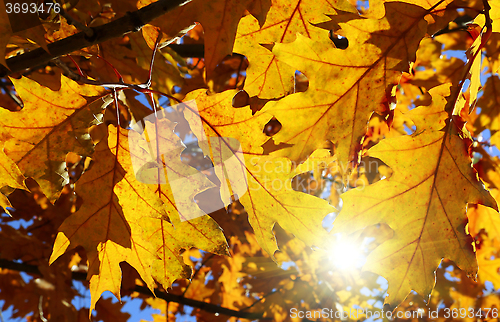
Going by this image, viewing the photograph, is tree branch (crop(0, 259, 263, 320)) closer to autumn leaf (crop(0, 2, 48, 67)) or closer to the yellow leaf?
the yellow leaf

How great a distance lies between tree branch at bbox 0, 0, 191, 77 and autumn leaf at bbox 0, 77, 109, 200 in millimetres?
87

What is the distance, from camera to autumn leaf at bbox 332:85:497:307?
0.87m

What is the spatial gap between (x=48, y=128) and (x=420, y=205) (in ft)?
3.91

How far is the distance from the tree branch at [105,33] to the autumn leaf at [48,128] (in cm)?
9

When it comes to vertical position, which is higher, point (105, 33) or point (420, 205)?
point (105, 33)

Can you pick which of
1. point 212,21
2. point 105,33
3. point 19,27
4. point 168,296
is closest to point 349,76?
point 212,21

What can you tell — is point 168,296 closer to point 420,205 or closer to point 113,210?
point 113,210

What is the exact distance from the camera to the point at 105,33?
2.59 feet

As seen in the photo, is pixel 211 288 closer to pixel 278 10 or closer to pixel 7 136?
pixel 7 136

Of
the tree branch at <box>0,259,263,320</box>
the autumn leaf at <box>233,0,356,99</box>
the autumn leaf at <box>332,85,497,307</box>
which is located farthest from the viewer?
the tree branch at <box>0,259,263,320</box>

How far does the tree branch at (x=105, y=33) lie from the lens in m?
0.75

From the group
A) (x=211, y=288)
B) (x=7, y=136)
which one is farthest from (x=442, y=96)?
(x=211, y=288)

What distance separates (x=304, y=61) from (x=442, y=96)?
44 cm

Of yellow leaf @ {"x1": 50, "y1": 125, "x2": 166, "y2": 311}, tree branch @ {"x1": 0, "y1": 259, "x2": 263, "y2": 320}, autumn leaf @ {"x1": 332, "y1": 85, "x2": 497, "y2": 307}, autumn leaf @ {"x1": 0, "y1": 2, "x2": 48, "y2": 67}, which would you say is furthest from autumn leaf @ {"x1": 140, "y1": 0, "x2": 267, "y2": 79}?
tree branch @ {"x1": 0, "y1": 259, "x2": 263, "y2": 320}
